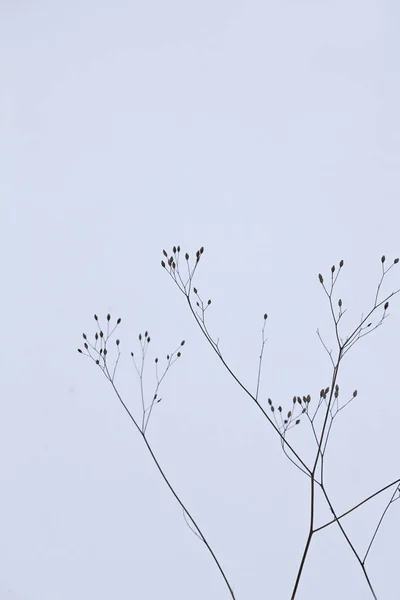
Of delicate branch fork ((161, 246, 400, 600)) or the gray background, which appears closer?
delicate branch fork ((161, 246, 400, 600))

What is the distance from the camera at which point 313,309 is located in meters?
1.75

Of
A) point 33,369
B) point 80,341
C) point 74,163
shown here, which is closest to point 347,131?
point 74,163

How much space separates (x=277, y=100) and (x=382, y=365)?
850 millimetres

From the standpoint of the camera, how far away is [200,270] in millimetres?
1829

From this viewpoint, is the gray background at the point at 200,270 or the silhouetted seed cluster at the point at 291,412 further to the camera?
the gray background at the point at 200,270

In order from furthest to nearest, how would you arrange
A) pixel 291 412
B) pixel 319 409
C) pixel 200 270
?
pixel 200 270
pixel 319 409
pixel 291 412

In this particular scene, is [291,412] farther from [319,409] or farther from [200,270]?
[200,270]

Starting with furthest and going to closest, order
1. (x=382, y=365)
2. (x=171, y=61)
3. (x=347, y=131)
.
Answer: (x=171, y=61) → (x=347, y=131) → (x=382, y=365)

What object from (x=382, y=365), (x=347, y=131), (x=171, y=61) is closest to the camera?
(x=382, y=365)

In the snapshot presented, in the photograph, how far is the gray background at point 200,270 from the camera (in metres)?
1.68

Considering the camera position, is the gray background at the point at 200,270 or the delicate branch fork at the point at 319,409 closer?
the delicate branch fork at the point at 319,409

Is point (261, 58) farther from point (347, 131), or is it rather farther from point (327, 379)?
point (327, 379)

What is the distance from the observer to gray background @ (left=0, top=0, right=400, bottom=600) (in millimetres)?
1681

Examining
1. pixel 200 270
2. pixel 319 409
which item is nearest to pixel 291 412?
pixel 319 409
